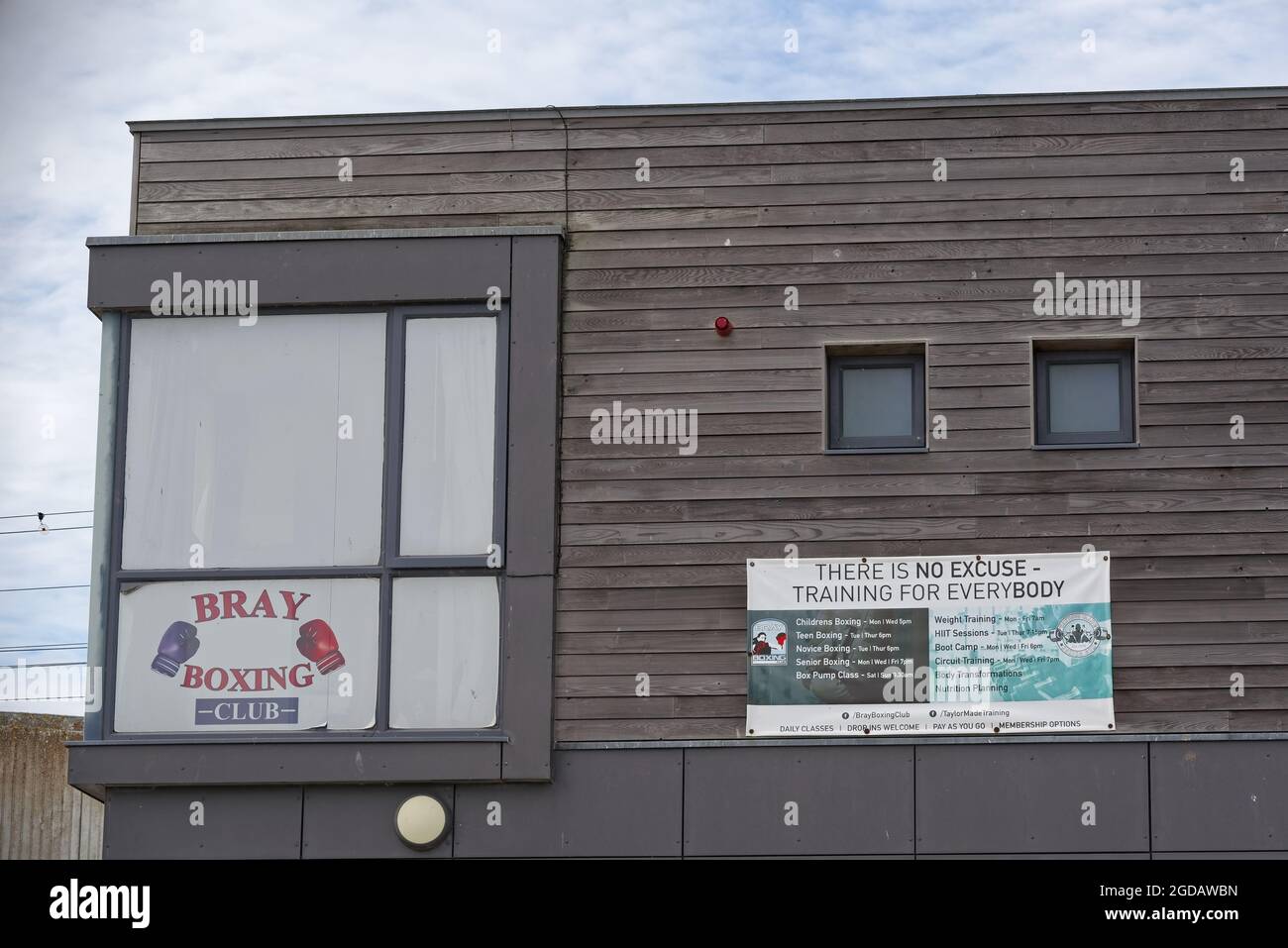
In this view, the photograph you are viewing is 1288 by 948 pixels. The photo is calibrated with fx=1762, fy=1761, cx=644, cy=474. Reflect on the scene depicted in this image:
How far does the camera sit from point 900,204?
41.5ft

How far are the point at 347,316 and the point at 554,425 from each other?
1766 mm

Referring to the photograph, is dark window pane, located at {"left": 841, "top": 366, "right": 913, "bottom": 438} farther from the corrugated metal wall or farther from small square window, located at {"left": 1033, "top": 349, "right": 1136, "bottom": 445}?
the corrugated metal wall

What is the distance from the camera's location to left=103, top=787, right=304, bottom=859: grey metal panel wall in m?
12.2

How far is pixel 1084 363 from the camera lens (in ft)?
41.0

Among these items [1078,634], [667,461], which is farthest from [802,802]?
[667,461]

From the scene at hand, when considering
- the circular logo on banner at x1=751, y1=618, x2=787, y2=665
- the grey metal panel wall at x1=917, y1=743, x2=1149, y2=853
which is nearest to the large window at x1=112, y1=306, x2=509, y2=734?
the circular logo on banner at x1=751, y1=618, x2=787, y2=665

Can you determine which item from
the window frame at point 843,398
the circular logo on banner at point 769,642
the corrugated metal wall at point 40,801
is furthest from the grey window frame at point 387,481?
the corrugated metal wall at point 40,801

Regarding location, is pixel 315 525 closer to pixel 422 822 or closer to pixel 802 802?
pixel 422 822

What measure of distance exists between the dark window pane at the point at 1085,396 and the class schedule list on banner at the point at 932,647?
0.97 m

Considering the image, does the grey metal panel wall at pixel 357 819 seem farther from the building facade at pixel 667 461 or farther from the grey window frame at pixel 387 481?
the grey window frame at pixel 387 481

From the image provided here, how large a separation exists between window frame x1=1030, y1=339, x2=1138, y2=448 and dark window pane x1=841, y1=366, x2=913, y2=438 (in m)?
0.90

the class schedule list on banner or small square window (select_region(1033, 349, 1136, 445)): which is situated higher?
small square window (select_region(1033, 349, 1136, 445))

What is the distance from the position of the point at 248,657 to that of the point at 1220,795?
671cm
